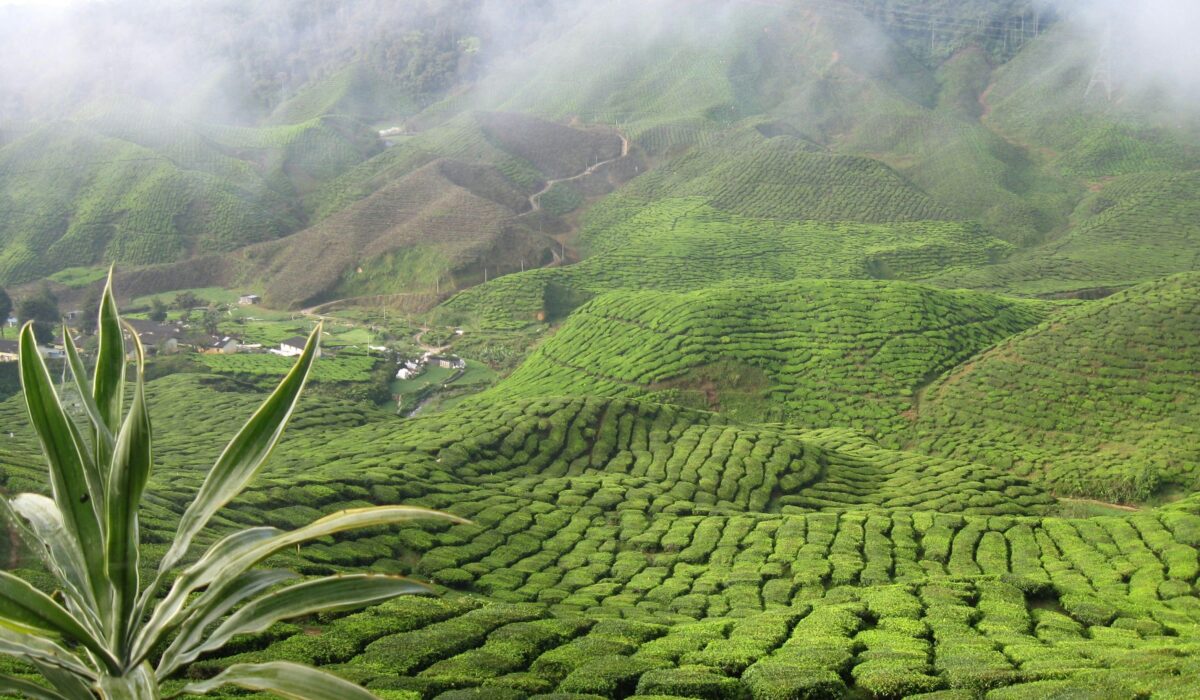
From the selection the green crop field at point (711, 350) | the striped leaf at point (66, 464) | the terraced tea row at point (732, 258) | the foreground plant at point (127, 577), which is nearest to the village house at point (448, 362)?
the green crop field at point (711, 350)

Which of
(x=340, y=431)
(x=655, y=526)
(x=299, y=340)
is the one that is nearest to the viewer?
(x=655, y=526)

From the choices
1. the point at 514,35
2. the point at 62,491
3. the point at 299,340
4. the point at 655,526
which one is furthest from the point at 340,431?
the point at 514,35

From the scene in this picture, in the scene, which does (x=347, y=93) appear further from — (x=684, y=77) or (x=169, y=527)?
(x=169, y=527)

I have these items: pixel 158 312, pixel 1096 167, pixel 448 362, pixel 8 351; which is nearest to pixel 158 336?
pixel 158 312

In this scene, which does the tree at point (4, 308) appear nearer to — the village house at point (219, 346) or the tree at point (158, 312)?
the tree at point (158, 312)

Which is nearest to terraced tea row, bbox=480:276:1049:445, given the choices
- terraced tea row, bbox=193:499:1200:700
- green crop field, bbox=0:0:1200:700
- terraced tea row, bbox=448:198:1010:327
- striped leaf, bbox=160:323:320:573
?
green crop field, bbox=0:0:1200:700

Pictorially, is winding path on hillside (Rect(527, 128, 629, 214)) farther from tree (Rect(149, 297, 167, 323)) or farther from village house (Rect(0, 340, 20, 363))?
village house (Rect(0, 340, 20, 363))
